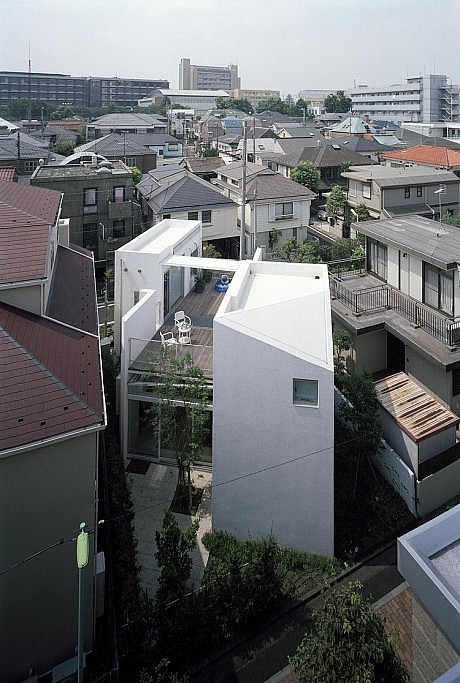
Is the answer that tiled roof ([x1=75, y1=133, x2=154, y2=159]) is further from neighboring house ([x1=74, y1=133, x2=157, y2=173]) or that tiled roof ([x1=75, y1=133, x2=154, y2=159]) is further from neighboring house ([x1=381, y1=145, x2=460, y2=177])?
neighboring house ([x1=381, y1=145, x2=460, y2=177])

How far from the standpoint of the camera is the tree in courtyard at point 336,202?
30.2 meters

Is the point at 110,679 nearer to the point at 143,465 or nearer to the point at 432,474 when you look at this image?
the point at 143,465

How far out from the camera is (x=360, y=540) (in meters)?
9.67

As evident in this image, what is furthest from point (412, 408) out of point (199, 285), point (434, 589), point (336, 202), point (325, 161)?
point (325, 161)

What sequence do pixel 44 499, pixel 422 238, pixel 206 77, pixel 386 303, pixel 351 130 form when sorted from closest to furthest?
pixel 44 499 < pixel 386 303 < pixel 422 238 < pixel 351 130 < pixel 206 77

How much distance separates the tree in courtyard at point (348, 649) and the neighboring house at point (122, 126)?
186ft

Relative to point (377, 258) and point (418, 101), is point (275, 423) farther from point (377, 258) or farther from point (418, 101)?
point (418, 101)

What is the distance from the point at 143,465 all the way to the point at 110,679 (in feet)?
16.5

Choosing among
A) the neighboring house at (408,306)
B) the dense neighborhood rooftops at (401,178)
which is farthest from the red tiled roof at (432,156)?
the neighboring house at (408,306)

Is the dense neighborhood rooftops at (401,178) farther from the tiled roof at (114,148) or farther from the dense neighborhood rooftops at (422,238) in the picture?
the tiled roof at (114,148)

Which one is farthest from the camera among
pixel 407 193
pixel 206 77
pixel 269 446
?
pixel 206 77

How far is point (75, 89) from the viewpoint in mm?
103750

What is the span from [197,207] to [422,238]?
13.9m

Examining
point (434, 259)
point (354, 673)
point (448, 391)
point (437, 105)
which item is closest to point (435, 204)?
point (434, 259)
